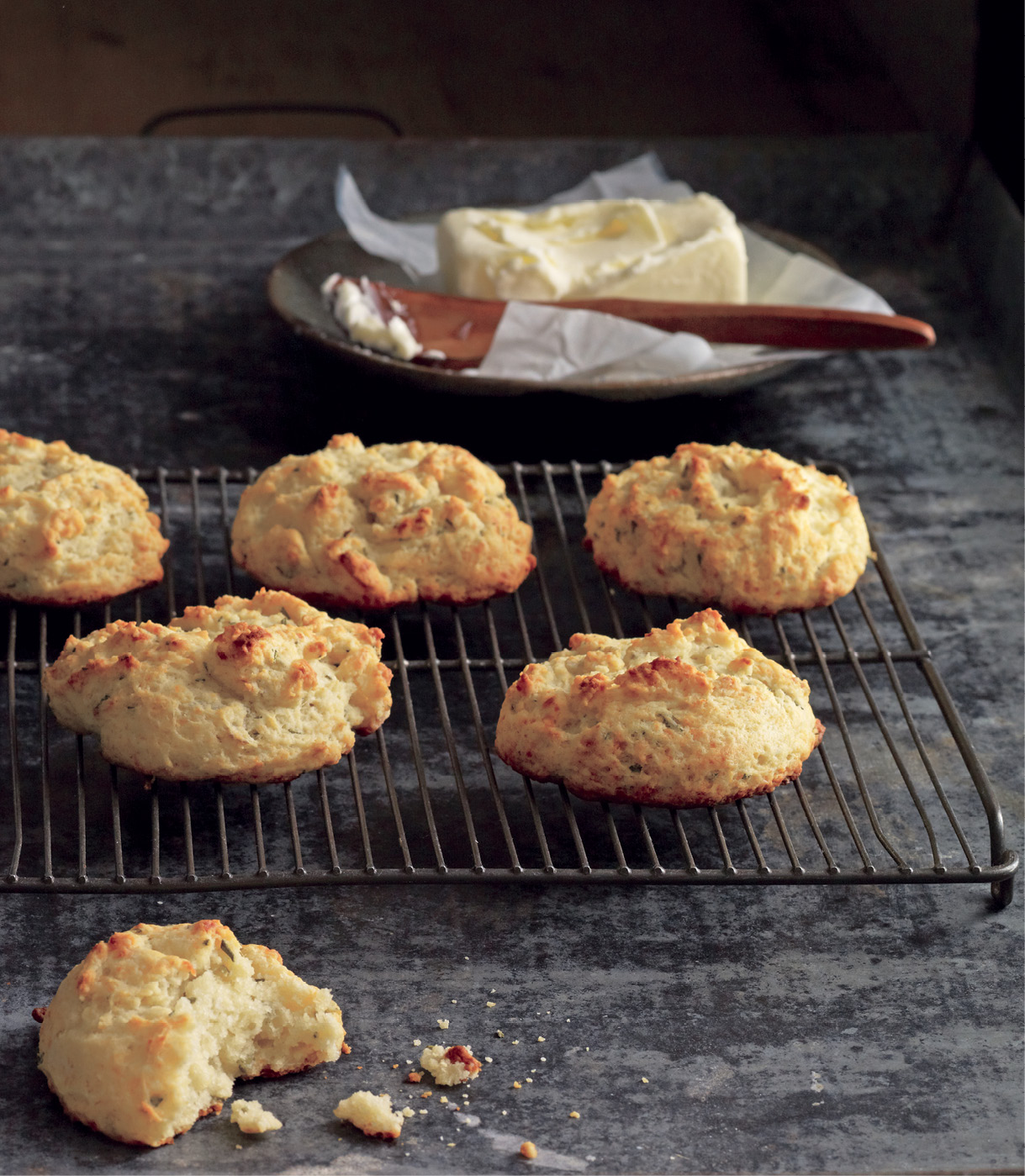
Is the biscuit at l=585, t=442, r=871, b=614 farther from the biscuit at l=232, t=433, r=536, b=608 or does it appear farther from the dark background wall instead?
the dark background wall

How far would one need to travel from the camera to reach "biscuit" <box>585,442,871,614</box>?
2.85 metres

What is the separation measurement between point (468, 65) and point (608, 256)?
14.9 feet

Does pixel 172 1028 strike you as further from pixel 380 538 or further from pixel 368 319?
pixel 368 319

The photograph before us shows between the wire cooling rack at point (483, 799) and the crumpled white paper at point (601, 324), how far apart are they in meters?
0.73

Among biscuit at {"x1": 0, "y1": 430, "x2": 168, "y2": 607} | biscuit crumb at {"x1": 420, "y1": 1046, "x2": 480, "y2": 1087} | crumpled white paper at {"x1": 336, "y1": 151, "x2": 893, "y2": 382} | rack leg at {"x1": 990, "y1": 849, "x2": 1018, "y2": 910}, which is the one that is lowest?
crumpled white paper at {"x1": 336, "y1": 151, "x2": 893, "y2": 382}

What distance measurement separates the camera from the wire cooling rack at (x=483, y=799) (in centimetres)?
224

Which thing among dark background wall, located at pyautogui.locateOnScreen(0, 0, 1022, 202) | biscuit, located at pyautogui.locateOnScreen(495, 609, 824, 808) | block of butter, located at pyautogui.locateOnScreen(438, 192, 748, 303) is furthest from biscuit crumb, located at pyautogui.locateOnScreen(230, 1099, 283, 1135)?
Answer: dark background wall, located at pyautogui.locateOnScreen(0, 0, 1022, 202)

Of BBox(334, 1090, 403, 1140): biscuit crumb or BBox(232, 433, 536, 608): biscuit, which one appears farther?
BBox(232, 433, 536, 608): biscuit

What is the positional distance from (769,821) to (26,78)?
20.3ft

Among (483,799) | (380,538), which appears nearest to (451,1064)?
(483,799)

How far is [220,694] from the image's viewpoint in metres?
2.42

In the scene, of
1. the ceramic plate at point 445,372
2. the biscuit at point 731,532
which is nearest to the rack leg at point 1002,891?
the biscuit at point 731,532

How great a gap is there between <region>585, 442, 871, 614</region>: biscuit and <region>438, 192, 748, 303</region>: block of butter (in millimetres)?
854

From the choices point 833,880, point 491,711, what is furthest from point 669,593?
point 833,880
